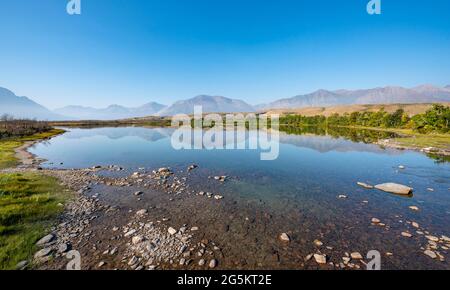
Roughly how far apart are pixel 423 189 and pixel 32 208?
2800 centimetres

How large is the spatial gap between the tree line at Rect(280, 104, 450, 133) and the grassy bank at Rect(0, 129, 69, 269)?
8450 cm

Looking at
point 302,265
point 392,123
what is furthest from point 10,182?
point 392,123

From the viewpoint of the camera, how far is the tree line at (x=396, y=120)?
57.0 meters

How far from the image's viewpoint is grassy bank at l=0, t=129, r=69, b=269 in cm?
746

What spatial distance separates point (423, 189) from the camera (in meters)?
15.6

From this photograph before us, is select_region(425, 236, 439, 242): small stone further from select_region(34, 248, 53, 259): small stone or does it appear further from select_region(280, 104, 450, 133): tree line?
select_region(280, 104, 450, 133): tree line

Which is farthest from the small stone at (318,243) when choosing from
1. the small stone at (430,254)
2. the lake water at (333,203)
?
the small stone at (430,254)

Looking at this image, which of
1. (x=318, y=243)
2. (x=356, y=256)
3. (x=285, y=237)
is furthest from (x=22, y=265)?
(x=356, y=256)

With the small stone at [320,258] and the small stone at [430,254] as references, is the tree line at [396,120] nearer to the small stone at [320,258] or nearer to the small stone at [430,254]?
the small stone at [430,254]

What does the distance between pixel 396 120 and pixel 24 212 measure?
112246 millimetres

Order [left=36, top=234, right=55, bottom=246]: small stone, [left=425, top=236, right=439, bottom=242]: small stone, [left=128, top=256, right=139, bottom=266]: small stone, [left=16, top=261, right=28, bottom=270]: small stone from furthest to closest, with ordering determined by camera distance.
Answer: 1. [left=425, top=236, right=439, bottom=242]: small stone
2. [left=36, top=234, right=55, bottom=246]: small stone
3. [left=128, top=256, right=139, bottom=266]: small stone
4. [left=16, top=261, right=28, bottom=270]: small stone

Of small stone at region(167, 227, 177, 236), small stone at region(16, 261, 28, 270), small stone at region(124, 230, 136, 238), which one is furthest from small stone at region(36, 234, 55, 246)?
small stone at region(167, 227, 177, 236)

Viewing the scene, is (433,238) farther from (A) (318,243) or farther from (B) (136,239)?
(B) (136,239)

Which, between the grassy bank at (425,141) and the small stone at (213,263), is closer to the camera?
the small stone at (213,263)
